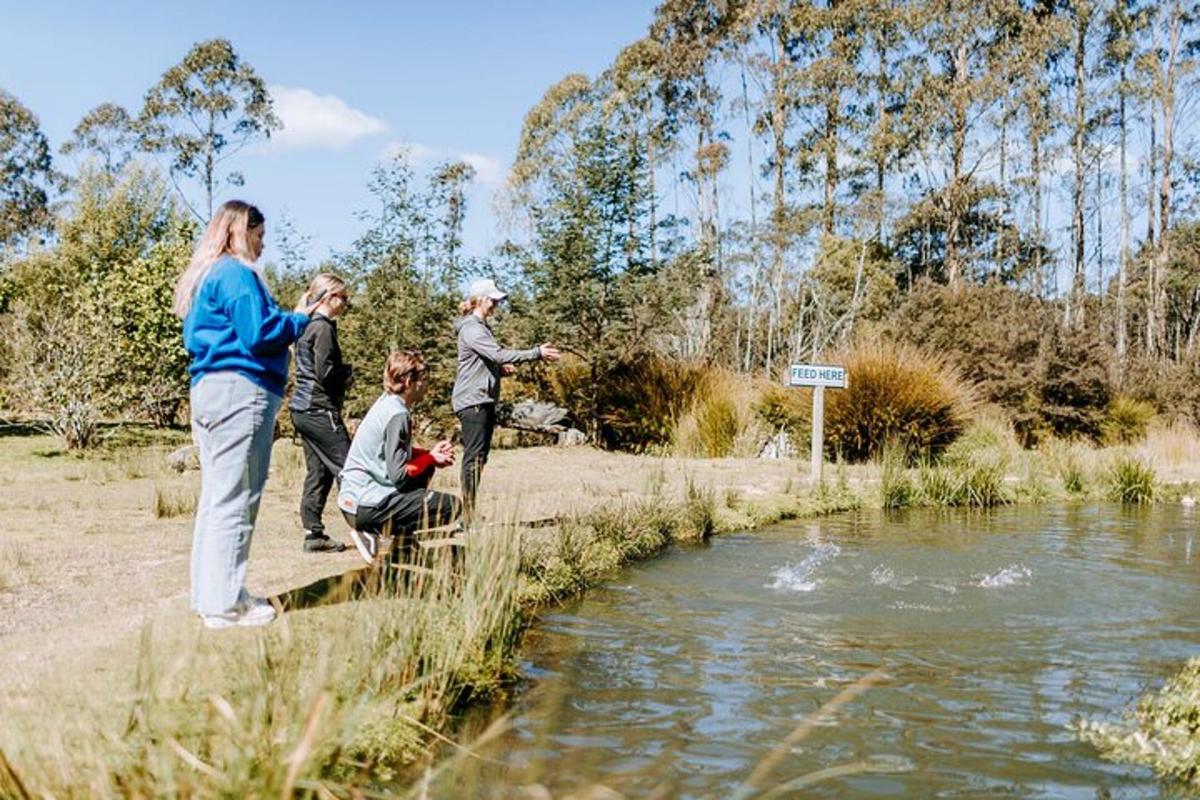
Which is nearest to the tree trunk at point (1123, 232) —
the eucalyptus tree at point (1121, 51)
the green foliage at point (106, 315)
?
the eucalyptus tree at point (1121, 51)

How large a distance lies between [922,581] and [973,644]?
5.27 feet

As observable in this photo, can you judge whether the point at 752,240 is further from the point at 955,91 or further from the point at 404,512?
the point at 404,512

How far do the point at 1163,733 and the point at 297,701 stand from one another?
2.80m

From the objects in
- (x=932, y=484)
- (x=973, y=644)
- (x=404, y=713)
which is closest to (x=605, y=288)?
(x=932, y=484)

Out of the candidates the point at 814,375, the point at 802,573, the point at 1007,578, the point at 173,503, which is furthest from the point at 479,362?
the point at 814,375

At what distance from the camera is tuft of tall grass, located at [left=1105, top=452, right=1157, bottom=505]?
11.8 meters

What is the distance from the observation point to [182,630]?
13.3ft

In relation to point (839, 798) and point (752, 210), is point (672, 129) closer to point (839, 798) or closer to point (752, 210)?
point (752, 210)

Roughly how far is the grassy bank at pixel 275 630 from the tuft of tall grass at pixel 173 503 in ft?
0.07

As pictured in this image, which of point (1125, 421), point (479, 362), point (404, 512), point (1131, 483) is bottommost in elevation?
point (404, 512)

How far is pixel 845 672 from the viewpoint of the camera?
15.1 ft

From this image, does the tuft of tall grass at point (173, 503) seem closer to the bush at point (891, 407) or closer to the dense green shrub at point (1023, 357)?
the bush at point (891, 407)

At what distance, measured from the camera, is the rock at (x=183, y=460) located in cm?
1183

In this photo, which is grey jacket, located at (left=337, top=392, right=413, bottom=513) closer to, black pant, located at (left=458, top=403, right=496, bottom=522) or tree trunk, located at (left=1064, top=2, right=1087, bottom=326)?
black pant, located at (left=458, top=403, right=496, bottom=522)
